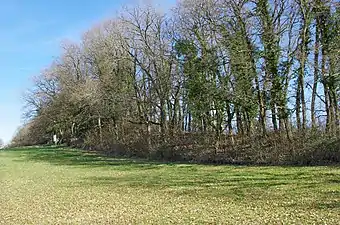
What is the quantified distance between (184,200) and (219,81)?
14.1 m

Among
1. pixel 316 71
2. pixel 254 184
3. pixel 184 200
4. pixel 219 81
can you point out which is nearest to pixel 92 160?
pixel 219 81

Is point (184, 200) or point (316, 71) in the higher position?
point (316, 71)

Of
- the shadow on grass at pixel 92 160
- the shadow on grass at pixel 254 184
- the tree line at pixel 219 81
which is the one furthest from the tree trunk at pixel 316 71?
the shadow on grass at pixel 92 160

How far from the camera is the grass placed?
8.04 metres

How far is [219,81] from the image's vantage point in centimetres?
2359

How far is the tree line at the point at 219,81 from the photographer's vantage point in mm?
20641

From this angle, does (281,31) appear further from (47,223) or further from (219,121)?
(47,223)

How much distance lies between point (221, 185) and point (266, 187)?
5.35 ft

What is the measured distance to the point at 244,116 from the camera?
79.2 feet

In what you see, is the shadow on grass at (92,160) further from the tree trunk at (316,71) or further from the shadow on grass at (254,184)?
the tree trunk at (316,71)

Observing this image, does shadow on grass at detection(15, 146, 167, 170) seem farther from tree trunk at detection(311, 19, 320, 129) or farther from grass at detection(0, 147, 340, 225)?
tree trunk at detection(311, 19, 320, 129)

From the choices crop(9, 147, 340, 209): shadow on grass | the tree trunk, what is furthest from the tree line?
crop(9, 147, 340, 209): shadow on grass

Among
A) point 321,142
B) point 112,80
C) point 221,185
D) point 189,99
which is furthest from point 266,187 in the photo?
point 112,80

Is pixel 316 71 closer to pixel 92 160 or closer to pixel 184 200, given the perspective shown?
pixel 184 200
